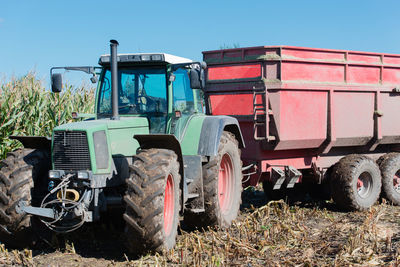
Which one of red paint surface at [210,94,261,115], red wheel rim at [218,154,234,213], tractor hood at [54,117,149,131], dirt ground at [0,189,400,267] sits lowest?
dirt ground at [0,189,400,267]

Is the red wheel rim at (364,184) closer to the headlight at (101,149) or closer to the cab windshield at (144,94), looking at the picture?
the cab windshield at (144,94)

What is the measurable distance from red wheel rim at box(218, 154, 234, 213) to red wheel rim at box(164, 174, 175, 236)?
5.56 ft

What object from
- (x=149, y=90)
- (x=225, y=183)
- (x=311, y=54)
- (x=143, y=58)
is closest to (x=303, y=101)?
(x=311, y=54)

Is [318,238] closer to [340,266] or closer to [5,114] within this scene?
[340,266]

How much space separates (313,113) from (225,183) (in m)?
2.16

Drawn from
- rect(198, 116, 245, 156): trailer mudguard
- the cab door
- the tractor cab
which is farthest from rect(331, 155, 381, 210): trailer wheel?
the tractor cab

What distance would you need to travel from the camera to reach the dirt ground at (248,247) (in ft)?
18.4

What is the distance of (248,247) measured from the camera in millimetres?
5961

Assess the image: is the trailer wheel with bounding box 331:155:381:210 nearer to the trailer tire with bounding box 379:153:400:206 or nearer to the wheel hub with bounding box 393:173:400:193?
the trailer tire with bounding box 379:153:400:206

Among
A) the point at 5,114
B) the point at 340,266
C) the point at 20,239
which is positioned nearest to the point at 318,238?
the point at 340,266

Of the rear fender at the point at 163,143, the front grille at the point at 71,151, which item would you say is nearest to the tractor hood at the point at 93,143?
the front grille at the point at 71,151

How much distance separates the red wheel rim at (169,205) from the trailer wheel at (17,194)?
5.09 ft

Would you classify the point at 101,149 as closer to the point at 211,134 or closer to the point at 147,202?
the point at 147,202

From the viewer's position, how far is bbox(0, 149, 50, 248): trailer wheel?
6070mm
